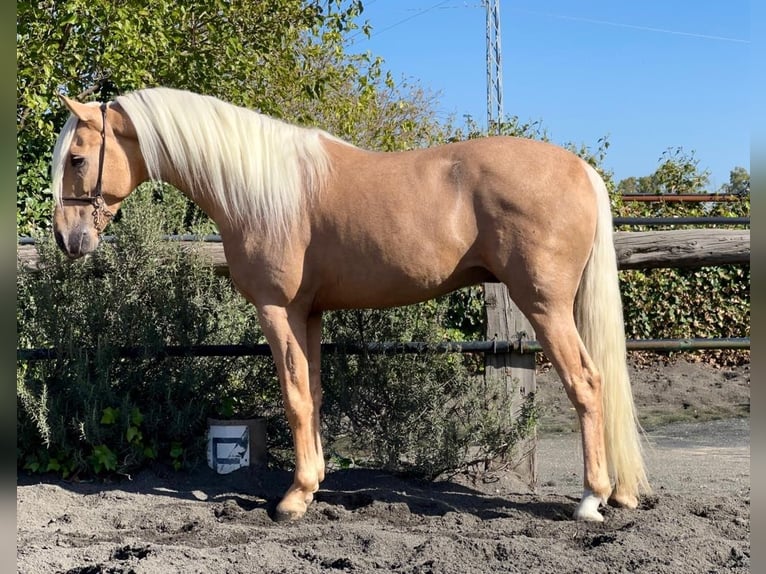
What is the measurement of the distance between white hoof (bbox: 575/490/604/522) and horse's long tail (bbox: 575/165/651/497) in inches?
9.0

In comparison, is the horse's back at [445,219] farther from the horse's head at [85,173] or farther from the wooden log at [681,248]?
the wooden log at [681,248]

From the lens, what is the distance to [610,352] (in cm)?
413

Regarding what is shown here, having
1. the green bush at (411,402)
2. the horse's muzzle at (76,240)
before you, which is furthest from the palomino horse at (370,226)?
the green bush at (411,402)

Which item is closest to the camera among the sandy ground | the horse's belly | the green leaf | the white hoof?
the sandy ground

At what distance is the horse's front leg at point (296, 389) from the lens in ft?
13.7

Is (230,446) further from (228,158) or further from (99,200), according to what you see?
(228,158)

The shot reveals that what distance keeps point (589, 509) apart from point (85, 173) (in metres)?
3.07

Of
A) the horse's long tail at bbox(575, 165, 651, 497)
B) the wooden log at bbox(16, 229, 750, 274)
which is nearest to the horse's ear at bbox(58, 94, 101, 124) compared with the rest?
the horse's long tail at bbox(575, 165, 651, 497)

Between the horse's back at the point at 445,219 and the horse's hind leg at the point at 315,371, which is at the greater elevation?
the horse's back at the point at 445,219

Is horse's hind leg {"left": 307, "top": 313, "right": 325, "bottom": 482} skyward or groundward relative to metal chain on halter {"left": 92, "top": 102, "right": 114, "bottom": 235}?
groundward

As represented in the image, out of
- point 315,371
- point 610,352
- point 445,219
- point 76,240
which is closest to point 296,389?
point 315,371

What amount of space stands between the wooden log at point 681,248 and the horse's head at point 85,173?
9.93 feet

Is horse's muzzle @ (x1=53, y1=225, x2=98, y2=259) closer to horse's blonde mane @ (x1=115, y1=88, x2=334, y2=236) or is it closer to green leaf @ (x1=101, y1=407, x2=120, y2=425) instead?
horse's blonde mane @ (x1=115, y1=88, x2=334, y2=236)

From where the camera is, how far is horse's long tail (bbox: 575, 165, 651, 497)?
409 cm
